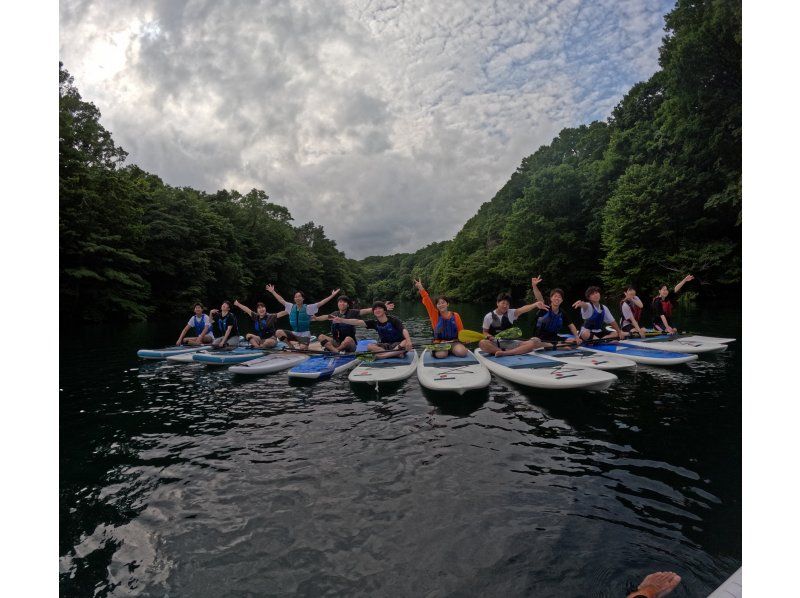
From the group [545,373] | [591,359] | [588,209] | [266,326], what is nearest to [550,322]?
[591,359]

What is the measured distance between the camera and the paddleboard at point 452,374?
23.7 feet

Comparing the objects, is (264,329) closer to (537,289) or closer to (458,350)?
(458,350)

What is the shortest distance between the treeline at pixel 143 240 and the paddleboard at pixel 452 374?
22.8 metres

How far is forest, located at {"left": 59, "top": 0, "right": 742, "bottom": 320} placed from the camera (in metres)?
21.0

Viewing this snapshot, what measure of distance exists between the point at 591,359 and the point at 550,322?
1.52 meters

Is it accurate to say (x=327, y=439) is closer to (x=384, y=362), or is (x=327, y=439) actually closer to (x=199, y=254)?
(x=384, y=362)

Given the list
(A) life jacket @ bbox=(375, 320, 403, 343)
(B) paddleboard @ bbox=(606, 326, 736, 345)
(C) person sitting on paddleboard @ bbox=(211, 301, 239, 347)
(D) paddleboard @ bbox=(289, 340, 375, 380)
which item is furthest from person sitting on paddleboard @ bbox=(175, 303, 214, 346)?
(B) paddleboard @ bbox=(606, 326, 736, 345)

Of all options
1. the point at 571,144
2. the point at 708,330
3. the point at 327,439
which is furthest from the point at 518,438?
the point at 571,144

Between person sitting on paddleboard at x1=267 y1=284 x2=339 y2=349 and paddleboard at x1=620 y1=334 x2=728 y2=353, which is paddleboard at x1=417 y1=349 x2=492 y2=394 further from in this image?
paddleboard at x1=620 y1=334 x2=728 y2=353

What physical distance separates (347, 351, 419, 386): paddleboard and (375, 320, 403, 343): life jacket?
1.68ft

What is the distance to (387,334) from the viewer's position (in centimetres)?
1005

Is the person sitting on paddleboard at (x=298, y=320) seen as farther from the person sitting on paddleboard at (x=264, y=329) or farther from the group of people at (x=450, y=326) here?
the person sitting on paddleboard at (x=264, y=329)

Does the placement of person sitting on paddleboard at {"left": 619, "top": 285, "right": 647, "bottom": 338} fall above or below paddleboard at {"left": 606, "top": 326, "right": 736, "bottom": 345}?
above

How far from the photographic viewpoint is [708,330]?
14.8m
